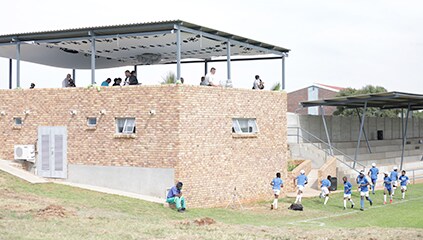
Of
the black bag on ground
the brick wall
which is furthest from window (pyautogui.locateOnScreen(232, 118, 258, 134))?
the black bag on ground

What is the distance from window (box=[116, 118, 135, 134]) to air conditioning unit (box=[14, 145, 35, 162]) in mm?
4711

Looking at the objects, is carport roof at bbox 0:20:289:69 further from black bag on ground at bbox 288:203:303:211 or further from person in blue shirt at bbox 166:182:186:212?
black bag on ground at bbox 288:203:303:211

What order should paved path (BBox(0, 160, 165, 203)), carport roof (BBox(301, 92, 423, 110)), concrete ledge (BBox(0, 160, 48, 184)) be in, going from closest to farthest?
paved path (BBox(0, 160, 165, 203)) → concrete ledge (BBox(0, 160, 48, 184)) → carport roof (BBox(301, 92, 423, 110))

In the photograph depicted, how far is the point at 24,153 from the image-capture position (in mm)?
31141

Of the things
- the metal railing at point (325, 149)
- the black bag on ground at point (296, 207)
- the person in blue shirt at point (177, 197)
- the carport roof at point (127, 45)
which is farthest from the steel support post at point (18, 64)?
the metal railing at point (325, 149)

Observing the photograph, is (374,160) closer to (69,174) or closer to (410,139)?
(410,139)

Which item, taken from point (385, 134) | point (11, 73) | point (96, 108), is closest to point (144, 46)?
point (96, 108)

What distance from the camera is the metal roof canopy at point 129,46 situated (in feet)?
92.7

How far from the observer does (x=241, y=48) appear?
33250 millimetres

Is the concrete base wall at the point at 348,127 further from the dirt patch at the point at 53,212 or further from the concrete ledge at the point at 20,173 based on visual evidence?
the dirt patch at the point at 53,212

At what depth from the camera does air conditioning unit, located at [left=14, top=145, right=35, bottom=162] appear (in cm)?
3114

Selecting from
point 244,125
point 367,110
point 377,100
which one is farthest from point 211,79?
point 367,110

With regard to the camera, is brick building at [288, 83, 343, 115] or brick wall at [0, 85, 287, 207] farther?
brick building at [288, 83, 343, 115]

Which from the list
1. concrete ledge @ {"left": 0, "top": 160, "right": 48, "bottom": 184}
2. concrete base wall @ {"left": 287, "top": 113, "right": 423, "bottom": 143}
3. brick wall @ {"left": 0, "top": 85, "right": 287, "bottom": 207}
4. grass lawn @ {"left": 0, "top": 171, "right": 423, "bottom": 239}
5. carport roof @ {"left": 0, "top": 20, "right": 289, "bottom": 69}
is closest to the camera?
grass lawn @ {"left": 0, "top": 171, "right": 423, "bottom": 239}
